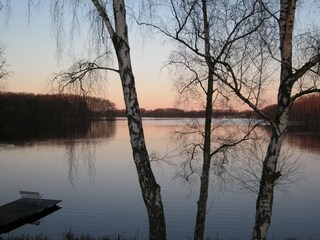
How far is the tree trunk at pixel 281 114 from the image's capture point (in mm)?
5861

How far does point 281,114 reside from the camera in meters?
5.90

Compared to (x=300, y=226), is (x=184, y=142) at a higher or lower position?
higher

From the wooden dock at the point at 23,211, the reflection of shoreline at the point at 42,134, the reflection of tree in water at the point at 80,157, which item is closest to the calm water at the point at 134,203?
the reflection of tree in water at the point at 80,157

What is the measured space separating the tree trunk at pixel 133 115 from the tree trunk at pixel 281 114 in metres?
1.67

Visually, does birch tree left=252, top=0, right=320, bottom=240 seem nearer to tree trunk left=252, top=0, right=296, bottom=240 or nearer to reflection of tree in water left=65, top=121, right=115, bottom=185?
tree trunk left=252, top=0, right=296, bottom=240

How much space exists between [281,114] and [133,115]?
231cm

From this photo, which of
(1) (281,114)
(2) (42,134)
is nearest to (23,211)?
Answer: (1) (281,114)

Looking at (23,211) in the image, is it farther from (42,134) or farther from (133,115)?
(42,134)

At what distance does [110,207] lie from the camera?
18453 mm

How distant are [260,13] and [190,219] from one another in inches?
451

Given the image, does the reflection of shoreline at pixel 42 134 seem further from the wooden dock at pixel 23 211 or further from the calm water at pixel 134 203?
the wooden dock at pixel 23 211

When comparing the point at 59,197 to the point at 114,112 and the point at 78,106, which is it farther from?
the point at 78,106

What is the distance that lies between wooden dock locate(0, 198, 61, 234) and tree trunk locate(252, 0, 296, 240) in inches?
505

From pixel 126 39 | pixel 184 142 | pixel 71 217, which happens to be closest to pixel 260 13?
→ pixel 126 39
